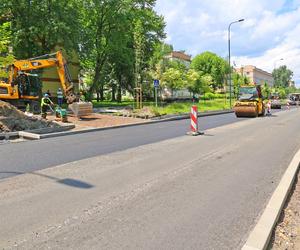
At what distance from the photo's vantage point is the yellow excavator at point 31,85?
22.9 meters

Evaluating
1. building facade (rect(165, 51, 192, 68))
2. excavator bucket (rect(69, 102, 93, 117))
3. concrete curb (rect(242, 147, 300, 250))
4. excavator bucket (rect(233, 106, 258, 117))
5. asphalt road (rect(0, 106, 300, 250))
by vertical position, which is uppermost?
building facade (rect(165, 51, 192, 68))

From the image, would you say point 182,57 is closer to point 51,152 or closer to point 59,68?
point 59,68

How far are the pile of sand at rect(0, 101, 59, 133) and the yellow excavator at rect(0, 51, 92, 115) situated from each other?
550 centimetres

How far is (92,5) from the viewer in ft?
132

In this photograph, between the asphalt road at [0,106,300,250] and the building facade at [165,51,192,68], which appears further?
the building facade at [165,51,192,68]

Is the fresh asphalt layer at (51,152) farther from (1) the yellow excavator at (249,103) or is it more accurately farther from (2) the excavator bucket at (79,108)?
(1) the yellow excavator at (249,103)

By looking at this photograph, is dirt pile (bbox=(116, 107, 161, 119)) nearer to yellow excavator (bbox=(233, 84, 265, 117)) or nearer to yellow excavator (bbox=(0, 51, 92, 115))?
yellow excavator (bbox=(0, 51, 92, 115))

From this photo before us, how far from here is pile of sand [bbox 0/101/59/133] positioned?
16.2 meters

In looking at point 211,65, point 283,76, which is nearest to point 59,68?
point 211,65

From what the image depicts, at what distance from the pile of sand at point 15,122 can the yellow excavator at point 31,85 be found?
5.50 m

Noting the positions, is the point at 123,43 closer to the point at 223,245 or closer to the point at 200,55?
the point at 223,245

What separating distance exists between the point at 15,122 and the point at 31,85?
9.30 metres

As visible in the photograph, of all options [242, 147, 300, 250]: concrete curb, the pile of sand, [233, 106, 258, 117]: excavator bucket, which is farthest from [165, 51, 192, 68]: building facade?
[242, 147, 300, 250]: concrete curb

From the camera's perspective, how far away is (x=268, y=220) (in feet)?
15.8
